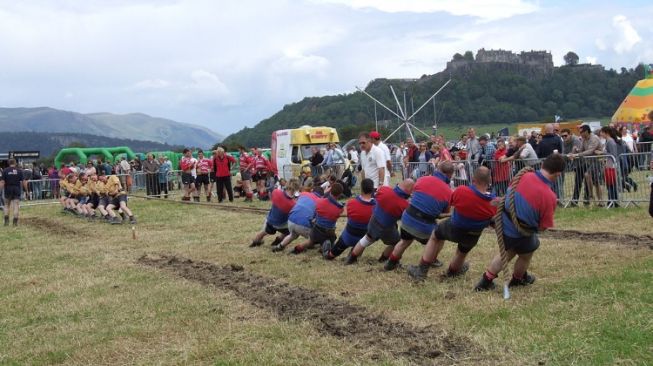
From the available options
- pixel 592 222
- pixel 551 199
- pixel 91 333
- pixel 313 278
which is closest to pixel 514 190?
pixel 551 199

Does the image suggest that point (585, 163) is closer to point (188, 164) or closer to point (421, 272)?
point (421, 272)

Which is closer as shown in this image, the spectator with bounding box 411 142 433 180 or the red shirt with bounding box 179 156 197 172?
the spectator with bounding box 411 142 433 180

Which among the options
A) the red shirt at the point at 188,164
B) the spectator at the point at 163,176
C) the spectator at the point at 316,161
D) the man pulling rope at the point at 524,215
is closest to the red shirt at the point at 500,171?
the spectator at the point at 316,161

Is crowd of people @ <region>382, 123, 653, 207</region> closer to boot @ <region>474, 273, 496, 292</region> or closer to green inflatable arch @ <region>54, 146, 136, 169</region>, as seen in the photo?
boot @ <region>474, 273, 496, 292</region>

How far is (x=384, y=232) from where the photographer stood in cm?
921

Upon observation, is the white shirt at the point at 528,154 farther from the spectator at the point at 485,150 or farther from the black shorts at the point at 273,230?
the black shorts at the point at 273,230

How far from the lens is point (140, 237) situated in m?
15.0

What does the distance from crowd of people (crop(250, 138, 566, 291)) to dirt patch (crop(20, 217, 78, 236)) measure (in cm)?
784

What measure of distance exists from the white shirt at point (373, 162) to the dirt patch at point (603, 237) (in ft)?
9.83

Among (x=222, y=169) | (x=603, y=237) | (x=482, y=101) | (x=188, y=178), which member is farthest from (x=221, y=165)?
(x=482, y=101)

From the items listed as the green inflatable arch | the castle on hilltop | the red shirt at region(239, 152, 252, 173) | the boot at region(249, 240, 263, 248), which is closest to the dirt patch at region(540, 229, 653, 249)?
the boot at region(249, 240, 263, 248)

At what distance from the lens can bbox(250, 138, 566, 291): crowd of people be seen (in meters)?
6.98

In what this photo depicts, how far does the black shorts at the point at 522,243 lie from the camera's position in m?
7.09

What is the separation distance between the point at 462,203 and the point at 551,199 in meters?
1.09
